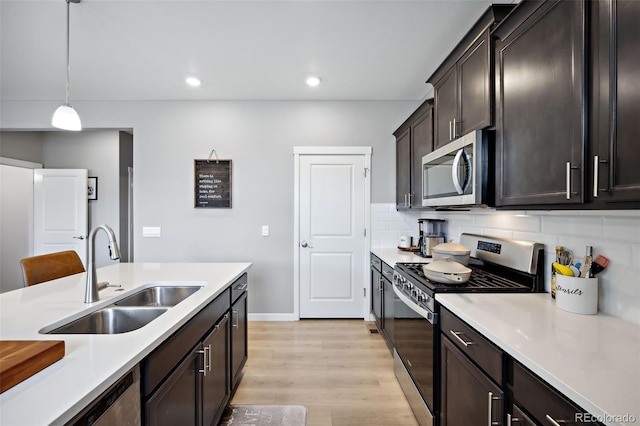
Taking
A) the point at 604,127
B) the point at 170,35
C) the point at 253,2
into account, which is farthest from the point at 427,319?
the point at 170,35

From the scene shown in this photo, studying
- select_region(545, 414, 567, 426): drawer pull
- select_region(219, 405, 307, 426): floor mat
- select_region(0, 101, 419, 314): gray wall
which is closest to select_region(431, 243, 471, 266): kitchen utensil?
select_region(545, 414, 567, 426): drawer pull

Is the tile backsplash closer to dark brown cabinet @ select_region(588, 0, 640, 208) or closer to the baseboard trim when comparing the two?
dark brown cabinet @ select_region(588, 0, 640, 208)

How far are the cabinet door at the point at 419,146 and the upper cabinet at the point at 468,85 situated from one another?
15 centimetres

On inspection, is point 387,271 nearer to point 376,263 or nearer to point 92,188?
point 376,263

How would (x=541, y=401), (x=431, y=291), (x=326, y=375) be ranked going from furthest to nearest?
(x=326, y=375), (x=431, y=291), (x=541, y=401)

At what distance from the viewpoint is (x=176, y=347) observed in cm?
117

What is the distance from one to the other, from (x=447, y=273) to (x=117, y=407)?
154 cm

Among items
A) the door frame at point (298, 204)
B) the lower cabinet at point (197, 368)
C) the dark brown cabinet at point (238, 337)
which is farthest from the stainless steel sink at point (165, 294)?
the door frame at point (298, 204)

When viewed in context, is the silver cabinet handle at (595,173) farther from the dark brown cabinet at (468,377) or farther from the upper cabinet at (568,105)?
the dark brown cabinet at (468,377)

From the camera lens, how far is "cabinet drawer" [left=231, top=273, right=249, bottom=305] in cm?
199

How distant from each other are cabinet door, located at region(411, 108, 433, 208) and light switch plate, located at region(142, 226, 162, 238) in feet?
9.86

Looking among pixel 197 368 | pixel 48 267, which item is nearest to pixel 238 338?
pixel 197 368

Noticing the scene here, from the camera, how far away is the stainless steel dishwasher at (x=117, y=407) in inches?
28.3

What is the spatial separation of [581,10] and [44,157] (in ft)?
21.1
